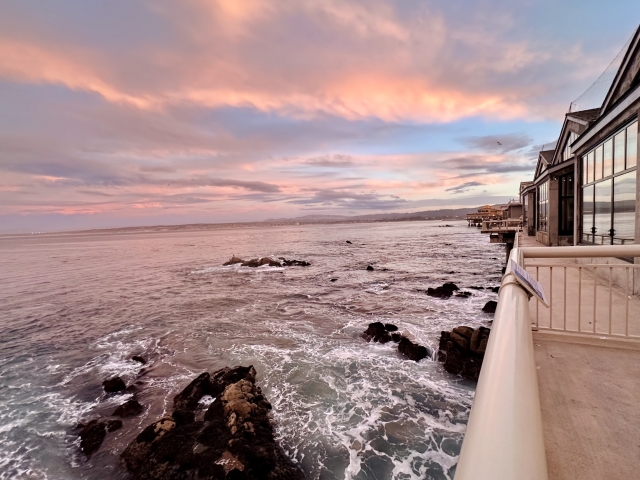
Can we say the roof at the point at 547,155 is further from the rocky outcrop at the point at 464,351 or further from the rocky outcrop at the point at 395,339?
the rocky outcrop at the point at 395,339

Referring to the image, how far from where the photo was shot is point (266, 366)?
392 inches

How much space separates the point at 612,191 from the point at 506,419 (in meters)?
11.8

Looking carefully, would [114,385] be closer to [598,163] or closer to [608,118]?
[608,118]

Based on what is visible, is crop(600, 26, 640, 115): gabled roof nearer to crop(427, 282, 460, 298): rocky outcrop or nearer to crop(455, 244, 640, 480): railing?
crop(427, 282, 460, 298): rocky outcrop

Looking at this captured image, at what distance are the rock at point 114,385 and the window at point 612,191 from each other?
14135 mm

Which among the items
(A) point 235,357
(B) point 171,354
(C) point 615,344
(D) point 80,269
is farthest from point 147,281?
(C) point 615,344

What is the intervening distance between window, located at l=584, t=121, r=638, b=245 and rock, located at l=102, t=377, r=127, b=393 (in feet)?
46.4

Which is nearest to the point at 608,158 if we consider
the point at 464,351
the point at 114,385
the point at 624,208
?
the point at 624,208

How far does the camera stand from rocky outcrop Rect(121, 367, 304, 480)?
5652 mm

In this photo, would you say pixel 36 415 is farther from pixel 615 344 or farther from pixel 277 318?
pixel 615 344

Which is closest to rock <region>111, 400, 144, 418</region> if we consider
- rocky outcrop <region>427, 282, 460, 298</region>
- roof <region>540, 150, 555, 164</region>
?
rocky outcrop <region>427, 282, 460, 298</region>

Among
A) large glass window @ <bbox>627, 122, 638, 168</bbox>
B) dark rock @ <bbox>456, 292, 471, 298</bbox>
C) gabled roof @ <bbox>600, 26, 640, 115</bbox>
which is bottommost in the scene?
dark rock @ <bbox>456, 292, 471, 298</bbox>

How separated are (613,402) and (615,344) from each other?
145 cm

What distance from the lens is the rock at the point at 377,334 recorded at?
446 inches
